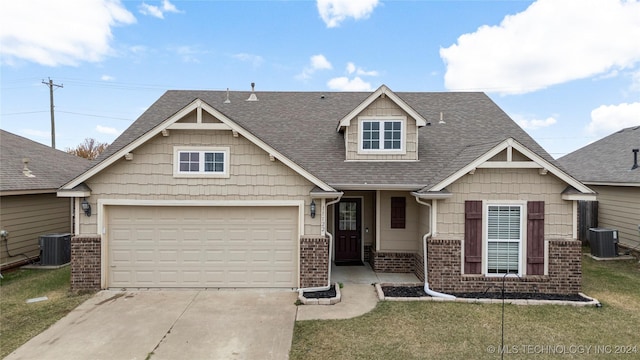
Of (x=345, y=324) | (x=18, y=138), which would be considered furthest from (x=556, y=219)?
(x=18, y=138)

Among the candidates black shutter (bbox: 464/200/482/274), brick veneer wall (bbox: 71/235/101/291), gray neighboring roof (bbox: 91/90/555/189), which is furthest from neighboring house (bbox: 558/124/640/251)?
brick veneer wall (bbox: 71/235/101/291)

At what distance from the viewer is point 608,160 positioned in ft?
49.6

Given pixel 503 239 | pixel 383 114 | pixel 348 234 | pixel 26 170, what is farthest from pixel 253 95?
pixel 503 239

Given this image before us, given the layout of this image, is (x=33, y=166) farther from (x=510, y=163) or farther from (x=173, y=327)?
(x=510, y=163)

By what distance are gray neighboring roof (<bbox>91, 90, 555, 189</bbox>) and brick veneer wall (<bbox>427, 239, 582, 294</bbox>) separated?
Result: 1.79 m

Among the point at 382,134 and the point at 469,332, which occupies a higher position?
the point at 382,134

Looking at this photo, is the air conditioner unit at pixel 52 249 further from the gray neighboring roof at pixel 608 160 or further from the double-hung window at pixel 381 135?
the gray neighboring roof at pixel 608 160

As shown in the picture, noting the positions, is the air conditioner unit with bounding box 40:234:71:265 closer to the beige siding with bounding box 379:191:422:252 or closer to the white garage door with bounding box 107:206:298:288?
the white garage door with bounding box 107:206:298:288

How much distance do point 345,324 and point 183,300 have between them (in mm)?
3927

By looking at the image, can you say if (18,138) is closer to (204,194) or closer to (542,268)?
(204,194)

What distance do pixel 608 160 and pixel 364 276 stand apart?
1336 cm

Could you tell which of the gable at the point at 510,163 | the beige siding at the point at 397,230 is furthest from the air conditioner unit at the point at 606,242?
the beige siding at the point at 397,230

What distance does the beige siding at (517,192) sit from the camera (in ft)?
27.0

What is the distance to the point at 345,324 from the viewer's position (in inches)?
259
